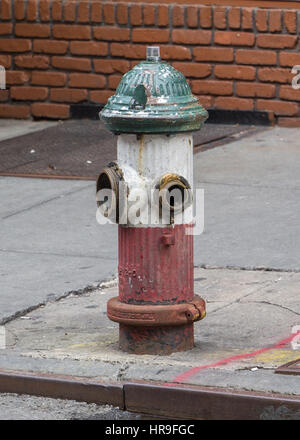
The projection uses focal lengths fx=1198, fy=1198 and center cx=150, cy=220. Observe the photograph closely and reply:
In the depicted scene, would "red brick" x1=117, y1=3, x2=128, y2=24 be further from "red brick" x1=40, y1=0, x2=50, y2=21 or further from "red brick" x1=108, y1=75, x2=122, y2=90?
"red brick" x1=40, y1=0, x2=50, y2=21

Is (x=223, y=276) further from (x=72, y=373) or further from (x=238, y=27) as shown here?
(x=238, y=27)

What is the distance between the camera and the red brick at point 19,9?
12.8 metres

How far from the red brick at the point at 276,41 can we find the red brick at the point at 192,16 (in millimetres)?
682

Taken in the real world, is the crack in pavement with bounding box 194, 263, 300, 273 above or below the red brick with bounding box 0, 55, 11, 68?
below

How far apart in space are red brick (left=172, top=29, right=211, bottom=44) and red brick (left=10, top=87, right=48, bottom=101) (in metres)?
1.62

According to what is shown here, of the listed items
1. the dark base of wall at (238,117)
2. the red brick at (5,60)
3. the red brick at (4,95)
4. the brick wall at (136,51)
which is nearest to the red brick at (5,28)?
the brick wall at (136,51)

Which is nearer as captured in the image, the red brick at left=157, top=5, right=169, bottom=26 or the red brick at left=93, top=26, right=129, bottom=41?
the red brick at left=157, top=5, right=169, bottom=26

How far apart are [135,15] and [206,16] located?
2.60ft

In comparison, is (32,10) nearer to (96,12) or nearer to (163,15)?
(96,12)

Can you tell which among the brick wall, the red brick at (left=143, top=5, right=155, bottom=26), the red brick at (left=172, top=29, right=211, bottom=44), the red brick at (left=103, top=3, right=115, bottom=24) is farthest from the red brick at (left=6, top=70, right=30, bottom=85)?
the red brick at (left=172, top=29, right=211, bottom=44)

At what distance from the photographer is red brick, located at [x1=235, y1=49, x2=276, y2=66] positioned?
11.9 meters

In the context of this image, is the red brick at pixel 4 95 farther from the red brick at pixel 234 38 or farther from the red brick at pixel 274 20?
the red brick at pixel 274 20

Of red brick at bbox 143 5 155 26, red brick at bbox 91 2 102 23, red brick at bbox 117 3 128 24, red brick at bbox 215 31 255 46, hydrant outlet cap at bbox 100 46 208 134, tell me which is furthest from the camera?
red brick at bbox 91 2 102 23
